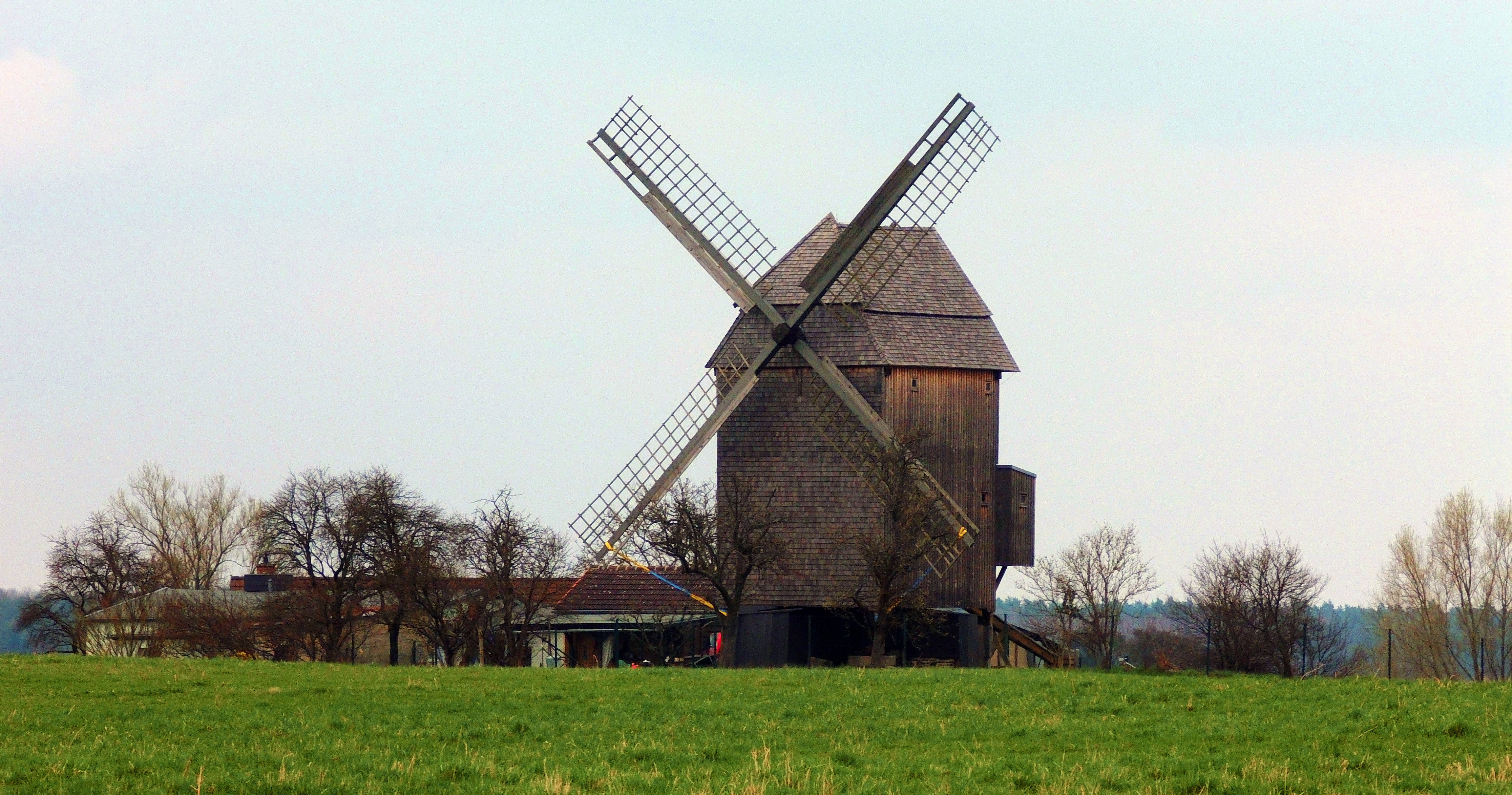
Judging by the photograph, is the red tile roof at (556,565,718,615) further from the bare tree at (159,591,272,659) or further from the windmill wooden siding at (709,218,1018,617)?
the windmill wooden siding at (709,218,1018,617)

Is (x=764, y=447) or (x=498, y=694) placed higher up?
A: (x=764, y=447)

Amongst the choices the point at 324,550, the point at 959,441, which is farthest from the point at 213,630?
the point at 959,441

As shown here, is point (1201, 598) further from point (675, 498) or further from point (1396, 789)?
point (1396, 789)

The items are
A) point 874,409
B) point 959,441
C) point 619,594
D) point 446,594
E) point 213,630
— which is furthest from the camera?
point 213,630

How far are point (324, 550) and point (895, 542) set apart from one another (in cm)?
1923

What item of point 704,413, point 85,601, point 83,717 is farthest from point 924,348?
point 85,601

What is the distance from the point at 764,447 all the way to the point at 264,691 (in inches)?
683

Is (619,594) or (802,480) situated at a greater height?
(802,480)

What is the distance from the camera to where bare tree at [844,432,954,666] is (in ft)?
126

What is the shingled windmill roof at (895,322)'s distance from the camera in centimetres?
4034

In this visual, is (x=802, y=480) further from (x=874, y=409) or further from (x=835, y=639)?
(x=835, y=639)

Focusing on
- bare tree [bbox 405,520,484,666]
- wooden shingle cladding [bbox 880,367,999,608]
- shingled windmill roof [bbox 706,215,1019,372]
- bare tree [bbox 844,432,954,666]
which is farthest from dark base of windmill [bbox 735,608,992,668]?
bare tree [bbox 405,520,484,666]

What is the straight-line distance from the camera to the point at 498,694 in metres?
25.4

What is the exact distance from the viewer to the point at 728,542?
130 ft
